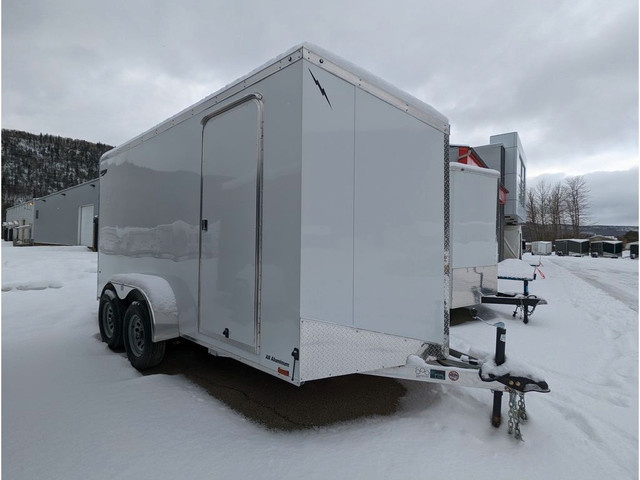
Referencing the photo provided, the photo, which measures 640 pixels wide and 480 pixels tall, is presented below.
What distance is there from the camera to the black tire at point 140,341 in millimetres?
3816

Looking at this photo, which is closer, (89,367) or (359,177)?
(359,177)

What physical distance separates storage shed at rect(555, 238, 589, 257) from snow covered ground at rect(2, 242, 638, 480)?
4944cm

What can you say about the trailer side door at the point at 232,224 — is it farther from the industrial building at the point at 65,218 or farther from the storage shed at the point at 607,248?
the storage shed at the point at 607,248

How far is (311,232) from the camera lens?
255cm

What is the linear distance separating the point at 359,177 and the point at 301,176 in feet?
1.76

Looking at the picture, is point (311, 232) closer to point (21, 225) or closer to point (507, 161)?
point (507, 161)

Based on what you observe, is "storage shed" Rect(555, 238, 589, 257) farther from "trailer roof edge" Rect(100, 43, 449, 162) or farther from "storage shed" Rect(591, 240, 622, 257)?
"trailer roof edge" Rect(100, 43, 449, 162)

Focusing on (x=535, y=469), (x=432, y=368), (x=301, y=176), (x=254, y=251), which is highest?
(x=301, y=176)

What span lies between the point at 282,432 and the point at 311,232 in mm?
1561

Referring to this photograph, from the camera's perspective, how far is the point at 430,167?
3377 mm

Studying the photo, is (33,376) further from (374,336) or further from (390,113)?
(390,113)

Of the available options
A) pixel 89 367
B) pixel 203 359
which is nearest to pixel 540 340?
pixel 203 359

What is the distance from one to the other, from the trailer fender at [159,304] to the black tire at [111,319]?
586 mm

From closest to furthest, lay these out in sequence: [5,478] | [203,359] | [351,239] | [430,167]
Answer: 1. [5,478]
2. [351,239]
3. [430,167]
4. [203,359]
